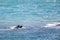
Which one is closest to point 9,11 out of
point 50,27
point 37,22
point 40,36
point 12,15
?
point 12,15

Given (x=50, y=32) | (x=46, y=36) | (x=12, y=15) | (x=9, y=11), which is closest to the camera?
(x=46, y=36)

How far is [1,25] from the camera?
10586mm

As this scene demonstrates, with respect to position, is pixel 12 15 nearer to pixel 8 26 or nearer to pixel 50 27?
pixel 8 26

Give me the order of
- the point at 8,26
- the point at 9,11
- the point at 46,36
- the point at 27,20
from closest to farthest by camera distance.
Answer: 1. the point at 46,36
2. the point at 8,26
3. the point at 27,20
4. the point at 9,11

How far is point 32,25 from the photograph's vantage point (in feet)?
35.4

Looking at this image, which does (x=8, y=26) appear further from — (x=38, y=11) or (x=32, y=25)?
(x=38, y=11)

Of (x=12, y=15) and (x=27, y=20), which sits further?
(x=12, y=15)

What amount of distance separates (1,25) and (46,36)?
2.69 metres

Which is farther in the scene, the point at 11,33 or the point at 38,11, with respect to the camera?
the point at 38,11

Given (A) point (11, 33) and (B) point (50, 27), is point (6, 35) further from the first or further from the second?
(B) point (50, 27)

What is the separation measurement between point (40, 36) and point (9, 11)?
4.66 m

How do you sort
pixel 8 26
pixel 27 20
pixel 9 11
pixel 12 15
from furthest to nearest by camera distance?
pixel 9 11, pixel 12 15, pixel 27 20, pixel 8 26

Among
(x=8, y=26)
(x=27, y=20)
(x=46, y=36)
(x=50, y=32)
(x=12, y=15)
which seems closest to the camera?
(x=46, y=36)

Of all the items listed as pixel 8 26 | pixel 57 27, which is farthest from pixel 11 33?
pixel 57 27
